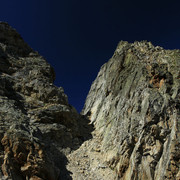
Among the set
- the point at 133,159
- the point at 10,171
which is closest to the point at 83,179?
the point at 133,159

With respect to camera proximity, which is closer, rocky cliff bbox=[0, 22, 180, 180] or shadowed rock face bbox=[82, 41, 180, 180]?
rocky cliff bbox=[0, 22, 180, 180]

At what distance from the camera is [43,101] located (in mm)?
31359

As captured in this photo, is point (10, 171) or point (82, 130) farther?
point (82, 130)

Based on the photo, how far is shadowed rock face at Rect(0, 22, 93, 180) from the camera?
57.3ft

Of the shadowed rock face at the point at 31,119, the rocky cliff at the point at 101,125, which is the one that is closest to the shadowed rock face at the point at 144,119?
the rocky cliff at the point at 101,125

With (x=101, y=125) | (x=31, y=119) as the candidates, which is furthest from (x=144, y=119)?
(x=31, y=119)

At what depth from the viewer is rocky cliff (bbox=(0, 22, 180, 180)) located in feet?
58.3

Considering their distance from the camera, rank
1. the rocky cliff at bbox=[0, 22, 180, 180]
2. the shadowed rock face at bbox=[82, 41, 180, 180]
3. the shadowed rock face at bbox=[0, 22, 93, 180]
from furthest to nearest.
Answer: the shadowed rock face at bbox=[82, 41, 180, 180] < the rocky cliff at bbox=[0, 22, 180, 180] < the shadowed rock face at bbox=[0, 22, 93, 180]

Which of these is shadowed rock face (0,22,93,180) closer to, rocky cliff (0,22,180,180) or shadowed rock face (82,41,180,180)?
rocky cliff (0,22,180,180)

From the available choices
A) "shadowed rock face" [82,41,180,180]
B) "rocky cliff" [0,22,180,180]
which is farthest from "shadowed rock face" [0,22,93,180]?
"shadowed rock face" [82,41,180,180]

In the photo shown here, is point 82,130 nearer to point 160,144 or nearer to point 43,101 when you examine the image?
point 43,101

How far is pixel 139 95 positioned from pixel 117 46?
25368 mm

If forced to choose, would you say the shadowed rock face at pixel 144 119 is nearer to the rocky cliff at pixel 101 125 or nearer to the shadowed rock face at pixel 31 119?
the rocky cliff at pixel 101 125

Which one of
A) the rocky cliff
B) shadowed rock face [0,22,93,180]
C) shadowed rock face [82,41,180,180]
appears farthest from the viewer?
shadowed rock face [82,41,180,180]
